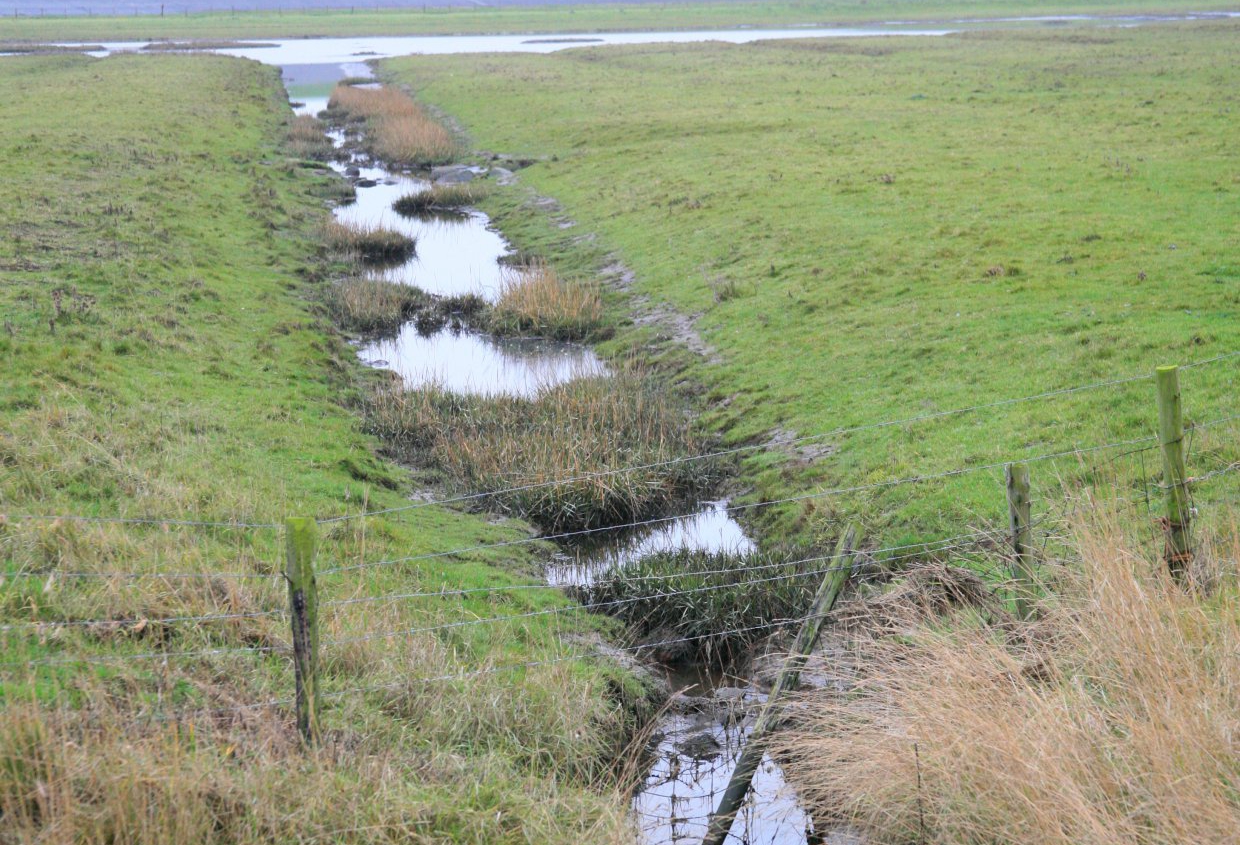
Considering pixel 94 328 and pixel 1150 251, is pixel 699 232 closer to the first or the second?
pixel 1150 251

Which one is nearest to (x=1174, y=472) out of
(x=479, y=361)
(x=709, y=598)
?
(x=709, y=598)

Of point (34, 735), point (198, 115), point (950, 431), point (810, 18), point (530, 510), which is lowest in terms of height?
point (530, 510)

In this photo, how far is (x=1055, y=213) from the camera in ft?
75.8

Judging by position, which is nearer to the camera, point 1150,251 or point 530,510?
point 530,510

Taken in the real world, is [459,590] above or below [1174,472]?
below

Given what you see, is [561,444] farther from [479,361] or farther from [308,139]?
[308,139]

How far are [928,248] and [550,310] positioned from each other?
781cm

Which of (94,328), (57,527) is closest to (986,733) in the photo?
(57,527)

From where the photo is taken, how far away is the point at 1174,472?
7.57 metres

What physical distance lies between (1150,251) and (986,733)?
1604 cm

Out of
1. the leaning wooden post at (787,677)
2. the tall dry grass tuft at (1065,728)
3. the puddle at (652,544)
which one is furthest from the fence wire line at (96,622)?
the puddle at (652,544)

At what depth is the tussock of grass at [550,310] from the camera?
21672 millimetres

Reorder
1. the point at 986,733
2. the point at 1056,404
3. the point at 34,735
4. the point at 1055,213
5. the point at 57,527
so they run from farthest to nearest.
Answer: the point at 1055,213 < the point at 1056,404 < the point at 57,527 < the point at 986,733 < the point at 34,735

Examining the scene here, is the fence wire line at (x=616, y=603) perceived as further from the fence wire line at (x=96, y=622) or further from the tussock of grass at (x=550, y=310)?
the tussock of grass at (x=550, y=310)
